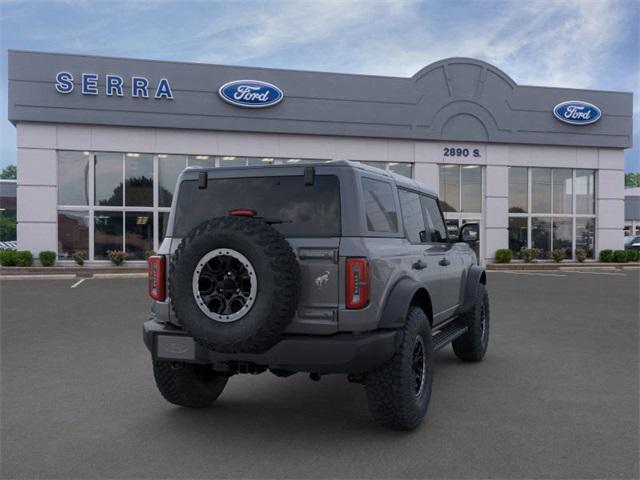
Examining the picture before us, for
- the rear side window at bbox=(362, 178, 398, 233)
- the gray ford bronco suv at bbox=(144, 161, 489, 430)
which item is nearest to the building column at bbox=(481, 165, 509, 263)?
the gray ford bronco suv at bbox=(144, 161, 489, 430)

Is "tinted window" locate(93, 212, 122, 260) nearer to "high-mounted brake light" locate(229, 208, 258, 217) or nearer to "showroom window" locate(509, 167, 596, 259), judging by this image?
"showroom window" locate(509, 167, 596, 259)

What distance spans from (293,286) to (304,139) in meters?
21.3

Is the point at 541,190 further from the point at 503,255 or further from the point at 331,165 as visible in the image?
the point at 331,165

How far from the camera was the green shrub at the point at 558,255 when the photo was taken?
2650 cm

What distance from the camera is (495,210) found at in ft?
86.7

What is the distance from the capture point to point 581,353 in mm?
7496

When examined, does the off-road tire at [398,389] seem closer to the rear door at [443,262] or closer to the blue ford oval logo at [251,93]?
the rear door at [443,262]

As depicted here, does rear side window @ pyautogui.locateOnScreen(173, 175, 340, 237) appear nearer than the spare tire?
No

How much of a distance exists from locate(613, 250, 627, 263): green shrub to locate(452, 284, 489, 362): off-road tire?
23.4 m

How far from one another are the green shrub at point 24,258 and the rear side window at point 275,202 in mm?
19170

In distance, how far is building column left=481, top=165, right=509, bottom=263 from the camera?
2630 cm

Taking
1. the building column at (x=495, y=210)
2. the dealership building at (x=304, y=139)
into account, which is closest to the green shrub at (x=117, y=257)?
the dealership building at (x=304, y=139)

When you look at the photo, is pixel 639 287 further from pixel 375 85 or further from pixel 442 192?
pixel 375 85

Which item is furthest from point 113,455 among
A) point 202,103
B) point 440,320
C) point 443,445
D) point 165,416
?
point 202,103
